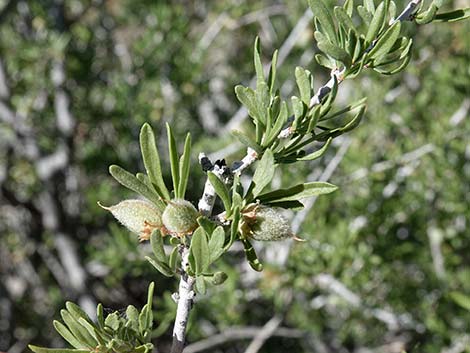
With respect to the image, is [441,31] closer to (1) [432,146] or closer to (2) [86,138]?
(1) [432,146]

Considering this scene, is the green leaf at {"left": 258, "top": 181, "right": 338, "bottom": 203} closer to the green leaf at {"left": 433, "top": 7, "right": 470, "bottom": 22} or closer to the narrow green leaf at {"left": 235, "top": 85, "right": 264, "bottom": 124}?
the narrow green leaf at {"left": 235, "top": 85, "right": 264, "bottom": 124}

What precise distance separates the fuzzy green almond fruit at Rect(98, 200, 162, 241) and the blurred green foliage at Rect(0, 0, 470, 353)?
93 cm

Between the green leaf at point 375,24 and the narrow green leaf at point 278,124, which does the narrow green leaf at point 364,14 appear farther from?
the narrow green leaf at point 278,124

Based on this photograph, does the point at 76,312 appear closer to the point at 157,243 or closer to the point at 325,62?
the point at 157,243

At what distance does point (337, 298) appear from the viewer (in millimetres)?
2074

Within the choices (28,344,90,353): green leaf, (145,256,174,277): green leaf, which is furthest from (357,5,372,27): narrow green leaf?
(28,344,90,353): green leaf

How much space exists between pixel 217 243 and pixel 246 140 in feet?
0.39

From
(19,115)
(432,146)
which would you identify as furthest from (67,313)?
(19,115)

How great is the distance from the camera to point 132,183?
0.75 metres

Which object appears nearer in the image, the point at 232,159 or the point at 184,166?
the point at 184,166

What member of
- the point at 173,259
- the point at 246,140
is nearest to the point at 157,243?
the point at 173,259

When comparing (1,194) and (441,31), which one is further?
(1,194)

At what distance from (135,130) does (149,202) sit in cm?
167

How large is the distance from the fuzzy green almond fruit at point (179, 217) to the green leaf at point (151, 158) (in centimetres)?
5
